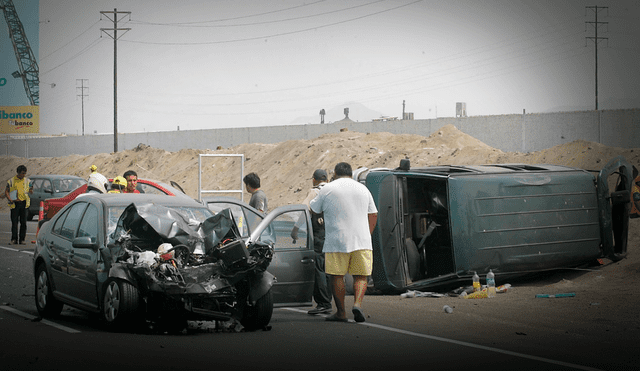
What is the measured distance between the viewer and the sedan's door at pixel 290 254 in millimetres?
9703

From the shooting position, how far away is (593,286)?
1272cm

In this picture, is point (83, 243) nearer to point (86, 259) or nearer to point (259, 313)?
point (86, 259)

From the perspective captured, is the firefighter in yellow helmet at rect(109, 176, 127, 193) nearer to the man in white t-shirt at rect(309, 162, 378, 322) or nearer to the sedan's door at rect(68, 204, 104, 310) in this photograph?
the sedan's door at rect(68, 204, 104, 310)

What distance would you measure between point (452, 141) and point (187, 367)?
120ft

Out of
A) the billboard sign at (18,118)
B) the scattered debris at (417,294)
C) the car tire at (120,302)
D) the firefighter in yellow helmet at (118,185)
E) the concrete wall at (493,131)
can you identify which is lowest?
the scattered debris at (417,294)

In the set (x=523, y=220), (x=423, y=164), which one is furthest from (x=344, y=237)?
(x=423, y=164)

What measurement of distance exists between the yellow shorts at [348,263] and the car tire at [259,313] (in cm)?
104

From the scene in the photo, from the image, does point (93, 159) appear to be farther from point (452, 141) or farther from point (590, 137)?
point (590, 137)

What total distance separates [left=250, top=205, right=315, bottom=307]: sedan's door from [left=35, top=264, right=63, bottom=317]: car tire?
248 cm

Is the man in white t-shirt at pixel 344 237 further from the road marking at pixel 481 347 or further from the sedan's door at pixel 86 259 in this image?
the sedan's door at pixel 86 259

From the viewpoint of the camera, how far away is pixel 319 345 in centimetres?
809

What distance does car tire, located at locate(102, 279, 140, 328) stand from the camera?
823cm

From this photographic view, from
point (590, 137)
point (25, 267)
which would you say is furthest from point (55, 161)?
point (25, 267)

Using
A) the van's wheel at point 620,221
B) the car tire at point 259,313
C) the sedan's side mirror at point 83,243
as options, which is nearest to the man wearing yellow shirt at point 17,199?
the sedan's side mirror at point 83,243
